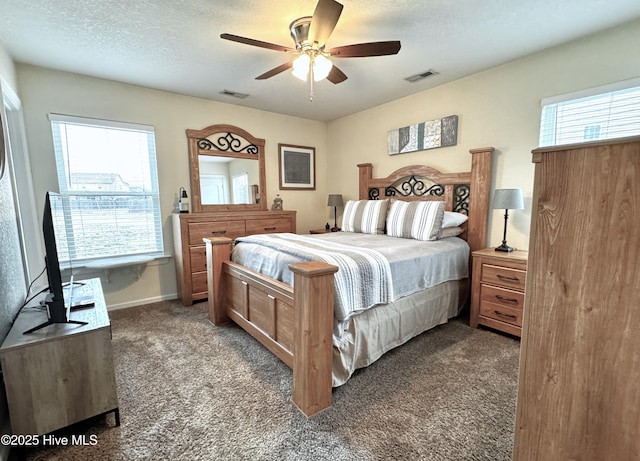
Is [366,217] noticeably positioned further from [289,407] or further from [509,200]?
[289,407]

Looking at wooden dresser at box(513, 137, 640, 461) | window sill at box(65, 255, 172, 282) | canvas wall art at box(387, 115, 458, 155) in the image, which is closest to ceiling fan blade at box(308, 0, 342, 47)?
wooden dresser at box(513, 137, 640, 461)

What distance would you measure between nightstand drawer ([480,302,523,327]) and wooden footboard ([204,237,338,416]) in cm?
180

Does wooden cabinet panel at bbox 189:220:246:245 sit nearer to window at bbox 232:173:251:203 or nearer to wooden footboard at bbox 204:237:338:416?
window at bbox 232:173:251:203

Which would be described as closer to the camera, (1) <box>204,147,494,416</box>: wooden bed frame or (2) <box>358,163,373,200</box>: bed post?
(1) <box>204,147,494,416</box>: wooden bed frame

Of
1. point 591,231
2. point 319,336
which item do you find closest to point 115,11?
point 319,336

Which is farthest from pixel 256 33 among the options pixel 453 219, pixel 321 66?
pixel 453 219

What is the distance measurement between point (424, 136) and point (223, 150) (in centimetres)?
269

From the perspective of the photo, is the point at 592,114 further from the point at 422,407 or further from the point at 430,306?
the point at 422,407

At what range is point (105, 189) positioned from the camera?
320cm

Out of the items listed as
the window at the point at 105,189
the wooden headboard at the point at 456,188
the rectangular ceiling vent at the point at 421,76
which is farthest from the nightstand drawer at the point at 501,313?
the window at the point at 105,189

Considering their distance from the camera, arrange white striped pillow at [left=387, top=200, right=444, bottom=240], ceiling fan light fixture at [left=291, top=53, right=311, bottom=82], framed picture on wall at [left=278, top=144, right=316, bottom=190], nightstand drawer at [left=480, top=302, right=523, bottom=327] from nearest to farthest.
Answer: ceiling fan light fixture at [left=291, top=53, right=311, bottom=82] → nightstand drawer at [left=480, top=302, right=523, bottom=327] → white striped pillow at [left=387, top=200, right=444, bottom=240] → framed picture on wall at [left=278, top=144, right=316, bottom=190]

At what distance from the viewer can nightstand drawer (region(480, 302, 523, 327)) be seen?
96.8 inches

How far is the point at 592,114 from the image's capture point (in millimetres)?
2350

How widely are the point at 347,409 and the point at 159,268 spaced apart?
117 inches
